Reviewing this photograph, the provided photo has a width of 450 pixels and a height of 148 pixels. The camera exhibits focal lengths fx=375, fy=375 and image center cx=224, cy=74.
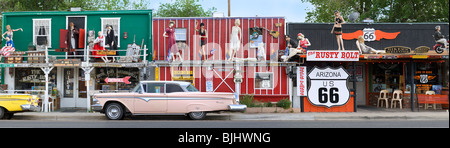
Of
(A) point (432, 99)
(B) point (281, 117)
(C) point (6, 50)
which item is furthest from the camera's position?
(C) point (6, 50)

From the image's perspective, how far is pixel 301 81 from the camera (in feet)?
55.2

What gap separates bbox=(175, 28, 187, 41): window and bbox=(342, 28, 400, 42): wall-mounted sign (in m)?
7.53

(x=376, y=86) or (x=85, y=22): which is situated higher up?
(x=85, y=22)

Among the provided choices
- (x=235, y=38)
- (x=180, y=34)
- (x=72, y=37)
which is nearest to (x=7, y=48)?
(x=72, y=37)

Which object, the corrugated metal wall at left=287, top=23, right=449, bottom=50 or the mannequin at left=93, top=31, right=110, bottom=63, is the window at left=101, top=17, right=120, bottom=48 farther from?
the corrugated metal wall at left=287, top=23, right=449, bottom=50

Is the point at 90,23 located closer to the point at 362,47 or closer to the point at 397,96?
the point at 362,47

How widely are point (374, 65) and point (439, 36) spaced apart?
3307 millimetres

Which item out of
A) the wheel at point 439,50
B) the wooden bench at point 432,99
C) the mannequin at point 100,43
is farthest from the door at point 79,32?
the wheel at point 439,50

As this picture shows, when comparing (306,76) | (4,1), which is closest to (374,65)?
(306,76)

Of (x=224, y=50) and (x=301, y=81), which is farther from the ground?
(x=224, y=50)

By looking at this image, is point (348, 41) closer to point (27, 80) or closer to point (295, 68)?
point (295, 68)

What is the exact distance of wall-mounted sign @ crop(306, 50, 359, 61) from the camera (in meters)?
15.8

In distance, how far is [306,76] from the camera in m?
16.8

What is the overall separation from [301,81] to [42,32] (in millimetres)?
12850
